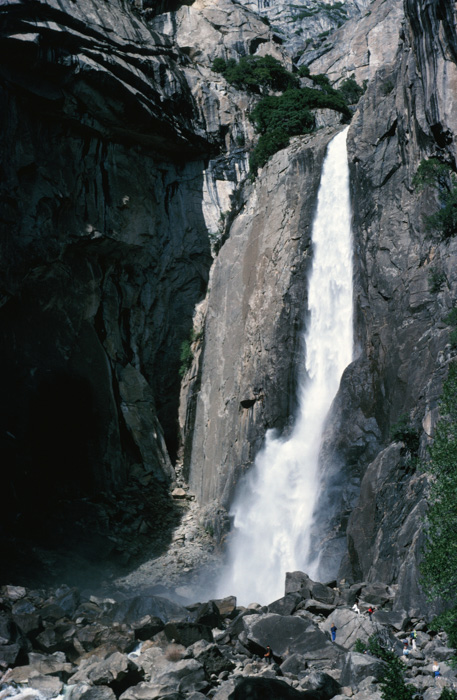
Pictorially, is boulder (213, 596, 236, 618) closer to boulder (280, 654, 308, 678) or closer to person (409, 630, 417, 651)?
boulder (280, 654, 308, 678)

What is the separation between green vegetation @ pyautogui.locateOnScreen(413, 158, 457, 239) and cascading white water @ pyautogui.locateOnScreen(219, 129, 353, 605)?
215 inches

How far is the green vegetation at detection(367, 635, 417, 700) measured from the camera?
11117 millimetres

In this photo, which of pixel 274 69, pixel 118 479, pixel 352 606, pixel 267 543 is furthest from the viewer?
pixel 274 69

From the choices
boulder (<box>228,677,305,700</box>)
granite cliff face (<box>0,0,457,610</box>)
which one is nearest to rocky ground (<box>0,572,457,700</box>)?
boulder (<box>228,677,305,700</box>)

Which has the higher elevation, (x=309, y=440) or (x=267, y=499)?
(x=309, y=440)

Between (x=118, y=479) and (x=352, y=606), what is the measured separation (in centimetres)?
1494

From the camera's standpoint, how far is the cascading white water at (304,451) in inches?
917

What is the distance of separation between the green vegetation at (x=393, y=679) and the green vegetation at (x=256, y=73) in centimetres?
3236

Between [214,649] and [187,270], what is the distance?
22.0 meters

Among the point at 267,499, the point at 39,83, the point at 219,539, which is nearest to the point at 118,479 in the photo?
the point at 219,539

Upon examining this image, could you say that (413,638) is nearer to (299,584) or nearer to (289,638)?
(289,638)

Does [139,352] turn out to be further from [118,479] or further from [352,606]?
[352,606]

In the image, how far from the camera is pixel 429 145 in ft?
70.4

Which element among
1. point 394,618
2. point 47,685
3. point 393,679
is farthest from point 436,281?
point 47,685
